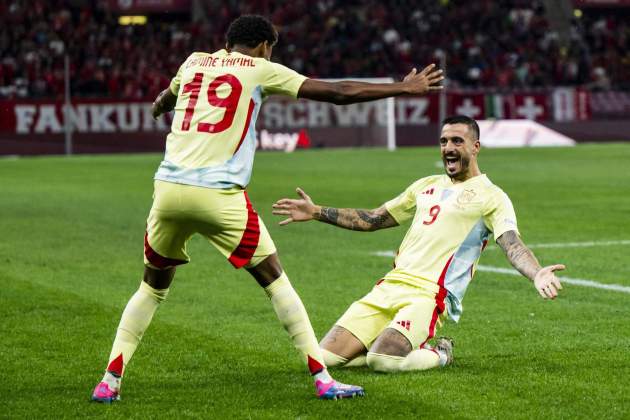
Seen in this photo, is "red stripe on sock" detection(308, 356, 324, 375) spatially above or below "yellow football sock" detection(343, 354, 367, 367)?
above

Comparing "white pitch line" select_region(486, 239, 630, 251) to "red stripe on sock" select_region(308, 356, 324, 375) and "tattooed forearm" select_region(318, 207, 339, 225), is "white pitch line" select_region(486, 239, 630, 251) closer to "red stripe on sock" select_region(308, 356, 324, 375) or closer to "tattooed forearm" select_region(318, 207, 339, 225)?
"tattooed forearm" select_region(318, 207, 339, 225)

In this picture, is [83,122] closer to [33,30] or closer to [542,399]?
[33,30]

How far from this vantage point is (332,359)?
732cm

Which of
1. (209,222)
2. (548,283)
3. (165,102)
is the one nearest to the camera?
(548,283)

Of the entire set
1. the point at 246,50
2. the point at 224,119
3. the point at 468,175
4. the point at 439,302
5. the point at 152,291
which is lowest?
the point at 439,302

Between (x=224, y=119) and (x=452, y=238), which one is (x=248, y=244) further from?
(x=452, y=238)

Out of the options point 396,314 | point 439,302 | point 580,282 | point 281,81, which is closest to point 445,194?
point 439,302

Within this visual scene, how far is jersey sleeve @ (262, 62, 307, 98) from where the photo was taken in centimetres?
622

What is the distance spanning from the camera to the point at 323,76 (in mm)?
40750

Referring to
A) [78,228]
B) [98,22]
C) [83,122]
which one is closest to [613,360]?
[78,228]

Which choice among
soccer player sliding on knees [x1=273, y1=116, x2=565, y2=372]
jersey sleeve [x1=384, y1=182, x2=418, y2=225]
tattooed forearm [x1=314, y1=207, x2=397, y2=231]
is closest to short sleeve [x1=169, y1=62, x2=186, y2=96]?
soccer player sliding on knees [x1=273, y1=116, x2=565, y2=372]

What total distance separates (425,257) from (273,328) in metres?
1.62

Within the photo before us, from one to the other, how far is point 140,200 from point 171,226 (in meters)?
13.9

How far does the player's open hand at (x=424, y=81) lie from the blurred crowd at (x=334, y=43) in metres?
29.3
